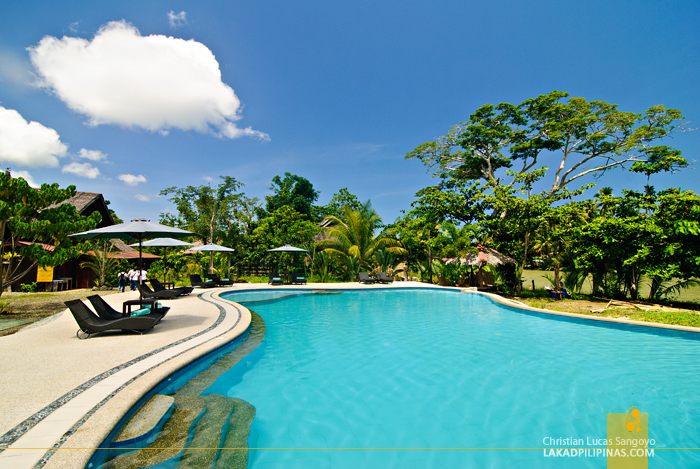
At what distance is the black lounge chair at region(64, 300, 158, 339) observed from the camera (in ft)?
16.0

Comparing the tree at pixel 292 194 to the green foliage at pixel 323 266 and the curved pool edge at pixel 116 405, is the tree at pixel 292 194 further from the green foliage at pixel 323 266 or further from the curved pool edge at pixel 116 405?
the curved pool edge at pixel 116 405

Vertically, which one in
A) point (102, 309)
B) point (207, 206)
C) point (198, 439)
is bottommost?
point (198, 439)

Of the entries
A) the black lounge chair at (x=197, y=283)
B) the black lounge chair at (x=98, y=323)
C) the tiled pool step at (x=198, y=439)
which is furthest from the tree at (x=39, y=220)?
the tiled pool step at (x=198, y=439)

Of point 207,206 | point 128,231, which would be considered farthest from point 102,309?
point 207,206

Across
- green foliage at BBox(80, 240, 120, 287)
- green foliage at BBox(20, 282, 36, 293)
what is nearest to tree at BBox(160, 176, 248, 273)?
green foliage at BBox(80, 240, 120, 287)

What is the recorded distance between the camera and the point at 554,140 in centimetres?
2127

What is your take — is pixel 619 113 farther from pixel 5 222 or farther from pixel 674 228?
pixel 5 222

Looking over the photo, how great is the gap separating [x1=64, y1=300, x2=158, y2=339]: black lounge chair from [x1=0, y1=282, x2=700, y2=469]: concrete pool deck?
0.15 metres

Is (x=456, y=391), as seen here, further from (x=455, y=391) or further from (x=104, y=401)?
(x=104, y=401)

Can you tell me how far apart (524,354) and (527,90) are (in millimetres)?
22458

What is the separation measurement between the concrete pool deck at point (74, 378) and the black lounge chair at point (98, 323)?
151mm

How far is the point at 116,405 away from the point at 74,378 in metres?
1.08

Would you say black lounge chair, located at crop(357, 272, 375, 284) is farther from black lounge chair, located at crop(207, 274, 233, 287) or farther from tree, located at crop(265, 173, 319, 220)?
tree, located at crop(265, 173, 319, 220)

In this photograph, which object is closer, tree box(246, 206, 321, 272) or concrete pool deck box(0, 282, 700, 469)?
concrete pool deck box(0, 282, 700, 469)
